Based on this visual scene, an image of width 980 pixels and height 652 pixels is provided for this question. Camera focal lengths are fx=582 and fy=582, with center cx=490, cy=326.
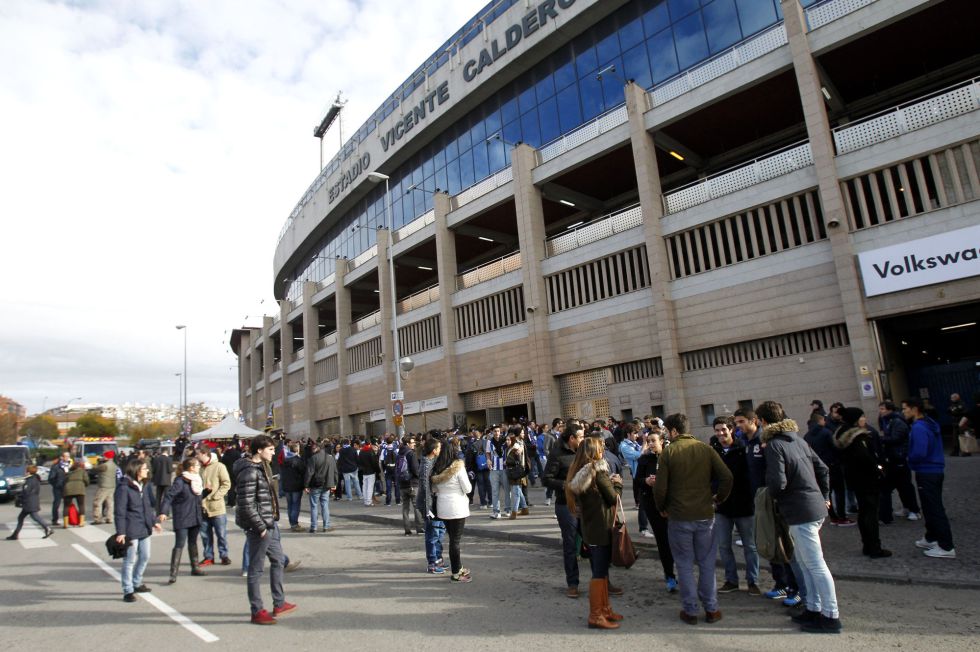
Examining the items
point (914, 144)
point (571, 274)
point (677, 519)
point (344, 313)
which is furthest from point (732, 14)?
point (344, 313)

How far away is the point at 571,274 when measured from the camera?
24.2m

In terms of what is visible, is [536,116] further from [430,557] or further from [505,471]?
[430,557]

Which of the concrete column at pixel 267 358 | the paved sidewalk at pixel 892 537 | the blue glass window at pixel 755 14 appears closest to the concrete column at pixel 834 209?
the blue glass window at pixel 755 14

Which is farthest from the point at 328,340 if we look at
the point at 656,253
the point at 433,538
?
the point at 433,538

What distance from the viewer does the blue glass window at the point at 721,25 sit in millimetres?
21188

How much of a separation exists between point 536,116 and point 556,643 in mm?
25948

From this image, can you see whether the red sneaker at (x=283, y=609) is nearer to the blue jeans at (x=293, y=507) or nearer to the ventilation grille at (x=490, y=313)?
the blue jeans at (x=293, y=507)

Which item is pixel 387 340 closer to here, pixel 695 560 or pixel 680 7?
pixel 680 7

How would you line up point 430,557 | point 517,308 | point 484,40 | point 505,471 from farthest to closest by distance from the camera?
point 484,40 < point 517,308 < point 505,471 < point 430,557

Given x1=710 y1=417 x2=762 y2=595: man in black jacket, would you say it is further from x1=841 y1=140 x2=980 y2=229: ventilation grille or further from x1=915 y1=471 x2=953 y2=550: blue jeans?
x1=841 y1=140 x2=980 y2=229: ventilation grille

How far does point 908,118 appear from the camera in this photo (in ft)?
52.9

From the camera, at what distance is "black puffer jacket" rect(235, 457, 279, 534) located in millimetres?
5711

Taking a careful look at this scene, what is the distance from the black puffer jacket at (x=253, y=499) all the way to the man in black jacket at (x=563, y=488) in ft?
9.64

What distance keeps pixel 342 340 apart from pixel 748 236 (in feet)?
87.4
